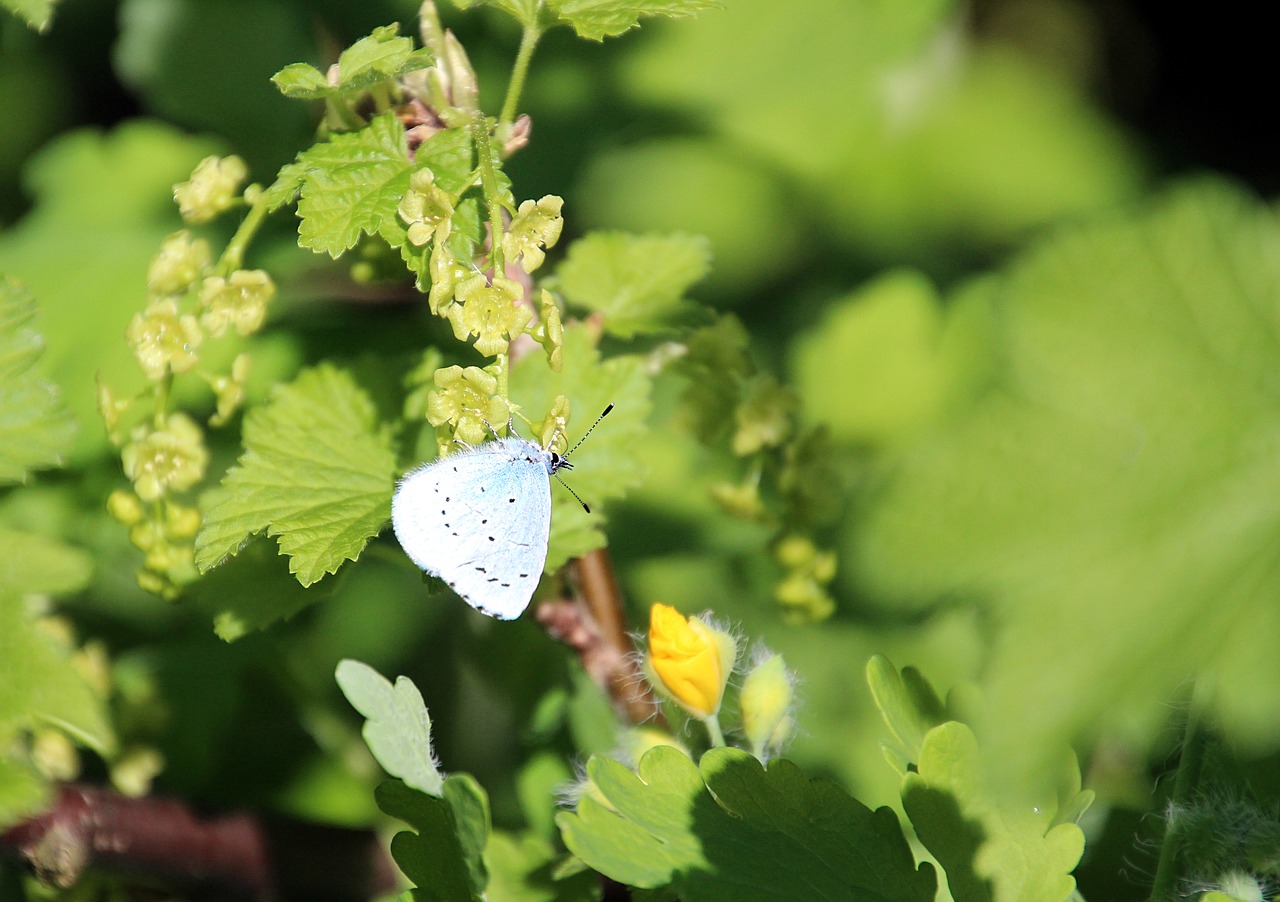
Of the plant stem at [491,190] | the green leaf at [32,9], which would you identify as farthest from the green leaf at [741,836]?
the green leaf at [32,9]

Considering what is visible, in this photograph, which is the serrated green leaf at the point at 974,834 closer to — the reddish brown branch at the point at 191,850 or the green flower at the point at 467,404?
the green flower at the point at 467,404

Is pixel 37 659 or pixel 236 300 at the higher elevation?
pixel 236 300

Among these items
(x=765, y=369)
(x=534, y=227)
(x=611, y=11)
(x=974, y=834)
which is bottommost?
(x=765, y=369)

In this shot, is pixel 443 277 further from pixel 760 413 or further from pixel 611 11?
pixel 760 413

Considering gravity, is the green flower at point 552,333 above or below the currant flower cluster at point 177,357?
above

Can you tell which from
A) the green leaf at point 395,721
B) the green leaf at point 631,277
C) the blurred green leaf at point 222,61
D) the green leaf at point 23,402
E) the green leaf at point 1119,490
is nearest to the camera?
the green leaf at point 1119,490

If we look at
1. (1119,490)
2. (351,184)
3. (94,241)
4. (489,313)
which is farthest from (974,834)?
(94,241)
